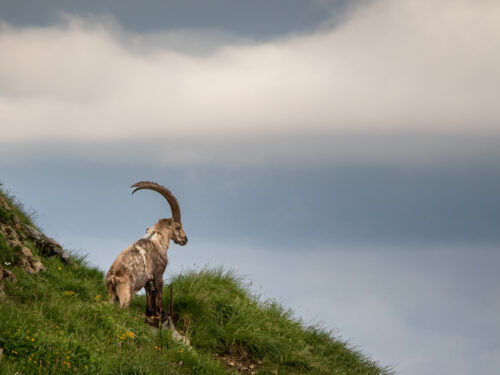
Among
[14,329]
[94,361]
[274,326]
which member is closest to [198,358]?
[94,361]

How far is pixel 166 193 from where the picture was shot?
552 inches

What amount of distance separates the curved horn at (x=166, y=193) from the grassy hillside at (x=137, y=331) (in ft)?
8.09

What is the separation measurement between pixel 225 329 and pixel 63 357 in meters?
6.08

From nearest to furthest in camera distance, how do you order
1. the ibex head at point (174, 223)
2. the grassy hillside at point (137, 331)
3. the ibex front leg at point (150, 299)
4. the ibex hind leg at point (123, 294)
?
the grassy hillside at point (137, 331) < the ibex hind leg at point (123, 294) < the ibex front leg at point (150, 299) < the ibex head at point (174, 223)

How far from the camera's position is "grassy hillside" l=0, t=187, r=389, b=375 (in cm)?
979

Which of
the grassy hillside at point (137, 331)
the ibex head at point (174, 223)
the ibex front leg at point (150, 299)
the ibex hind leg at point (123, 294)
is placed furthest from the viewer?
the ibex head at point (174, 223)

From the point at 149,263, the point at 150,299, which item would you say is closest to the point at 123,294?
the point at 149,263

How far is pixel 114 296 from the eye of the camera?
12.8 metres

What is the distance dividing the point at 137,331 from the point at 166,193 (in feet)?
11.3

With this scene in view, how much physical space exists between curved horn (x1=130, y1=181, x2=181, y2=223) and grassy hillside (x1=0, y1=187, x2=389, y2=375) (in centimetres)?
247

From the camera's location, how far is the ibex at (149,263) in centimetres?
1281

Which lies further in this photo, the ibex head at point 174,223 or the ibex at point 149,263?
the ibex head at point 174,223

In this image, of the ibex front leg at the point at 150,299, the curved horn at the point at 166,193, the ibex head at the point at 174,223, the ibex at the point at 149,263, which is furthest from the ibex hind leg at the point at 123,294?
the curved horn at the point at 166,193

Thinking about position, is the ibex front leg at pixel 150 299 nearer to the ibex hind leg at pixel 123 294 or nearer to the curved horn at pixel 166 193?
the ibex hind leg at pixel 123 294
